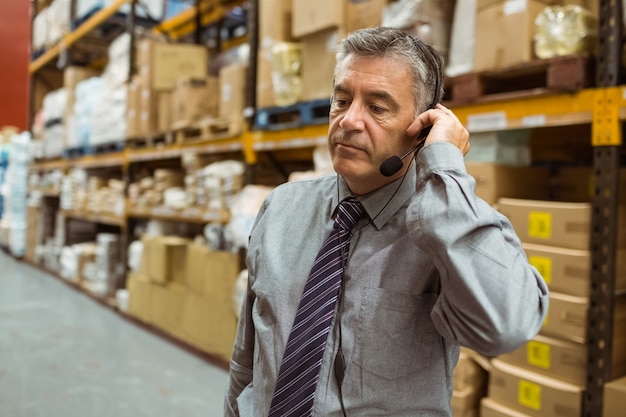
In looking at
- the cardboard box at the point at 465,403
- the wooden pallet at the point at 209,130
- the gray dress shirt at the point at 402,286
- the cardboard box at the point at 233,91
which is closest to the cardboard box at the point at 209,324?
the wooden pallet at the point at 209,130

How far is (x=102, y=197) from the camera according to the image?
6969 mm

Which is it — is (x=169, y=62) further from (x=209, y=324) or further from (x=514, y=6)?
(x=514, y=6)

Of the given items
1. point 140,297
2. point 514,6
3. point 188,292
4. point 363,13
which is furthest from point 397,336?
point 140,297

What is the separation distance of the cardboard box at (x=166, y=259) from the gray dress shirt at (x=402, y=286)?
368 centimetres

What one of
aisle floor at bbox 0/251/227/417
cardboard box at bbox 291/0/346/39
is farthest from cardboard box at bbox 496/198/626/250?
aisle floor at bbox 0/251/227/417

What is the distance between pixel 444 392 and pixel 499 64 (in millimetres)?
1813

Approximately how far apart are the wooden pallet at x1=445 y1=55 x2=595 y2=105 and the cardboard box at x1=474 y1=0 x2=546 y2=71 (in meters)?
0.05

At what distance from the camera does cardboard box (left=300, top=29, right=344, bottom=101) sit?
3.43 metres

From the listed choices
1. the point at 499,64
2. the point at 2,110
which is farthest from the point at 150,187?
the point at 2,110

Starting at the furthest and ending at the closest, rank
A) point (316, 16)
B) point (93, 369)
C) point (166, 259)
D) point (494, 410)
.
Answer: point (166, 259), point (93, 369), point (316, 16), point (494, 410)

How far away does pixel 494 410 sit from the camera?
2555 mm

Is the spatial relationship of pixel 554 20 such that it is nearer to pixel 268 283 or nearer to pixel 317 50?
pixel 317 50

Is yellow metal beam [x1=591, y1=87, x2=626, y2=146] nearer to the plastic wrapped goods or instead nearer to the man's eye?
the plastic wrapped goods

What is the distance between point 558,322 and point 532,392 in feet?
1.12
